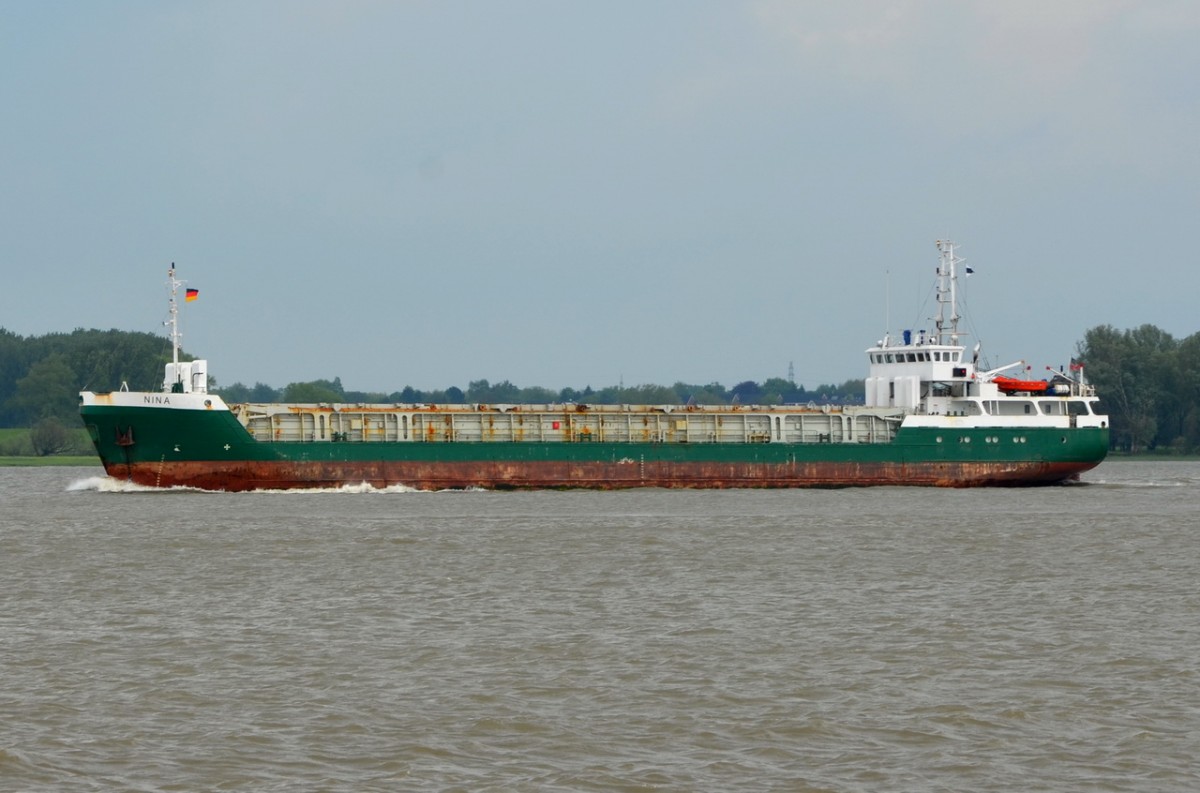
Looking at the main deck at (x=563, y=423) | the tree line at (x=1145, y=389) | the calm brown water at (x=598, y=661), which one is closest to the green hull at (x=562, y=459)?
the main deck at (x=563, y=423)

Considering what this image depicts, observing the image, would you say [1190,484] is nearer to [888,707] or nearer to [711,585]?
[711,585]

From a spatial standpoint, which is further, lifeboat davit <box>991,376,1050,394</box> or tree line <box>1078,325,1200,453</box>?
tree line <box>1078,325,1200,453</box>

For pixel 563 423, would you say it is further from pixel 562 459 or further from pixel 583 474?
pixel 583 474

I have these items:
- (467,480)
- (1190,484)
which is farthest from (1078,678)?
(1190,484)

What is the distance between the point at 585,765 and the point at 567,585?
13.1 metres

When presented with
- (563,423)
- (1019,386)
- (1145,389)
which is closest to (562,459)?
(563,423)

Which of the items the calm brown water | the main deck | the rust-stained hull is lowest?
the calm brown water

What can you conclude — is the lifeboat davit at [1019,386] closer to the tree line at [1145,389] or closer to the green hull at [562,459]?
the green hull at [562,459]

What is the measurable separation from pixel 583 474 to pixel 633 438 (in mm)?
3475

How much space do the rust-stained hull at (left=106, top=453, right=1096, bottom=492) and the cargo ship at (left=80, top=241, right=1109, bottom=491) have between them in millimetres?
51

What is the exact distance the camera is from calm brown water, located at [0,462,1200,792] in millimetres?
15094

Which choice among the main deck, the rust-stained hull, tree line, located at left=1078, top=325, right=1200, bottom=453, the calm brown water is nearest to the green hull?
the rust-stained hull

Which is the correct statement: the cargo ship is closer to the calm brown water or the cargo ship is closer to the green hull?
the green hull

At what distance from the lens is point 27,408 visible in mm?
143125
